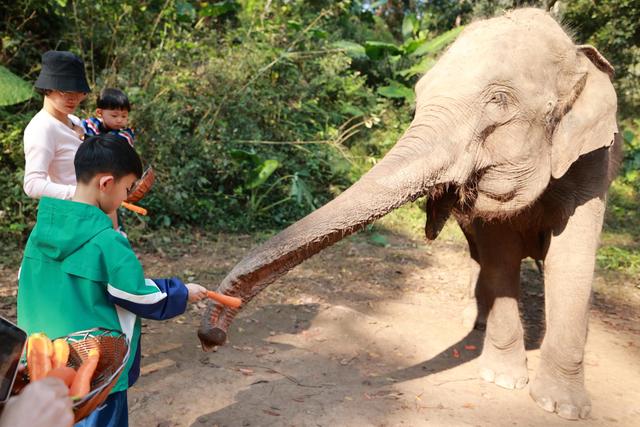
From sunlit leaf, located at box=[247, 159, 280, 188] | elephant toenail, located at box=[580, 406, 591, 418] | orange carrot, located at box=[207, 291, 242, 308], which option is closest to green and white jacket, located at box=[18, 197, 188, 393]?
orange carrot, located at box=[207, 291, 242, 308]

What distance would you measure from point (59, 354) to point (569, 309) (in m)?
3.13

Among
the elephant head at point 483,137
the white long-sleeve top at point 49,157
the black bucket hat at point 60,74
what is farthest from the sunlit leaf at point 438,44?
the white long-sleeve top at point 49,157

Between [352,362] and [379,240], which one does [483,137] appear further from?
[379,240]

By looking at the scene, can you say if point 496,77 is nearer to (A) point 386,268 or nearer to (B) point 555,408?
(B) point 555,408

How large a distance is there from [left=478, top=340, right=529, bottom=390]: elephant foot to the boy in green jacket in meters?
2.61

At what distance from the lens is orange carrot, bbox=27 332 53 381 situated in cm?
140

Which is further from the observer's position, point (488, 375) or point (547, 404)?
point (488, 375)

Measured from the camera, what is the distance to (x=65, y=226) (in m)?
2.14

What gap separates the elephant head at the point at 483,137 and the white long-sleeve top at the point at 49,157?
1148 millimetres

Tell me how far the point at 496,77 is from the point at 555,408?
215 centimetres

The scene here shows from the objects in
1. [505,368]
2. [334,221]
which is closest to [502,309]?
[505,368]

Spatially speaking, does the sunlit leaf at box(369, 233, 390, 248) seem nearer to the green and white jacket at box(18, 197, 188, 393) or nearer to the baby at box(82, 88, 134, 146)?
the baby at box(82, 88, 134, 146)

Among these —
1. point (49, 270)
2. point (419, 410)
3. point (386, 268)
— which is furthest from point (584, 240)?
point (386, 268)

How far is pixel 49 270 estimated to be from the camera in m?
2.20
